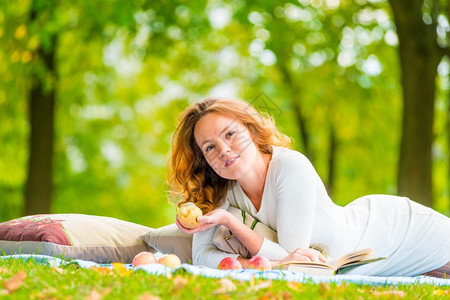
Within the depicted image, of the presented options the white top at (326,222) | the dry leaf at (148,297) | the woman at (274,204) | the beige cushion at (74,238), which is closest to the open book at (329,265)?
the woman at (274,204)

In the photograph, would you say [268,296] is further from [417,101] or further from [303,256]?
[417,101]

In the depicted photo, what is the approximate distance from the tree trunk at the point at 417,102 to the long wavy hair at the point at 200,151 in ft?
15.9

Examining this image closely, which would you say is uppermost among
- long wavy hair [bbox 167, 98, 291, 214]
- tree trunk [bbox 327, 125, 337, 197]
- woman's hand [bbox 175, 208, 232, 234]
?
long wavy hair [bbox 167, 98, 291, 214]

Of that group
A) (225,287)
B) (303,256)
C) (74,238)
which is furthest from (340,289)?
(74,238)

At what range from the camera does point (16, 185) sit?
15023 mm

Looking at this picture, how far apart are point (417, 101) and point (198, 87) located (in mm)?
8692

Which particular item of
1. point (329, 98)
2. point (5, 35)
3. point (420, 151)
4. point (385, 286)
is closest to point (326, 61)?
point (329, 98)

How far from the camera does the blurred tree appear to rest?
9.05m

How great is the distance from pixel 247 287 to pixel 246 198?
4.55 ft

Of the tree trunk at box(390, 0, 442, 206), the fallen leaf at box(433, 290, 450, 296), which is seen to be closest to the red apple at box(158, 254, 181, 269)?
the fallen leaf at box(433, 290, 450, 296)

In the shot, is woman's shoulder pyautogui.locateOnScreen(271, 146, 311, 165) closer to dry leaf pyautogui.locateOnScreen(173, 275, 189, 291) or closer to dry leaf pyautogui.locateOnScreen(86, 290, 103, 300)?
dry leaf pyautogui.locateOnScreen(173, 275, 189, 291)

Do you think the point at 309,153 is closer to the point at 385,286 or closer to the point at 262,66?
the point at 262,66

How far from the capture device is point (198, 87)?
16969mm

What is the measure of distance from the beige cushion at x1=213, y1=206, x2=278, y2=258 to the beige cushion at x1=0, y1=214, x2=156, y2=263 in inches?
41.1
